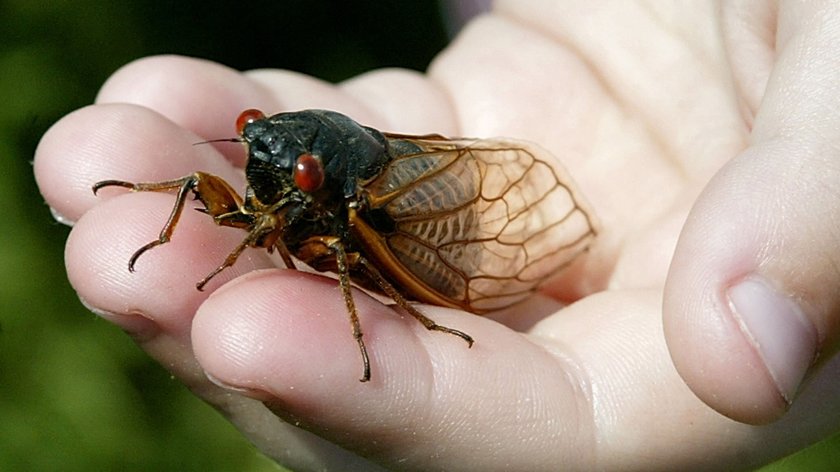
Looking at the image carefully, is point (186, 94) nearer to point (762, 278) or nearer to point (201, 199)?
point (201, 199)

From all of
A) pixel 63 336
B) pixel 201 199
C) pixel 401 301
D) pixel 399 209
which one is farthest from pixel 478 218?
pixel 63 336

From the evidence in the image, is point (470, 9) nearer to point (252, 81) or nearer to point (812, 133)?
point (252, 81)

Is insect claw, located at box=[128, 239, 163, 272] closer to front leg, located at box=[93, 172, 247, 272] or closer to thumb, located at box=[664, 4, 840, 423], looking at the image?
Answer: front leg, located at box=[93, 172, 247, 272]

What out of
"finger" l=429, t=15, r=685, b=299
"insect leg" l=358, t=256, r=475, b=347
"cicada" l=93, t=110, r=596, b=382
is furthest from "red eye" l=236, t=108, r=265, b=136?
"finger" l=429, t=15, r=685, b=299

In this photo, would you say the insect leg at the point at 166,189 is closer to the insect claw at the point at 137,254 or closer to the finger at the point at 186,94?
the insect claw at the point at 137,254

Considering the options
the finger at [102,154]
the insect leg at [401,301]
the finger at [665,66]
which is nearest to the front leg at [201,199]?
the finger at [102,154]

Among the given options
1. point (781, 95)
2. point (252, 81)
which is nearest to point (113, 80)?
point (252, 81)
